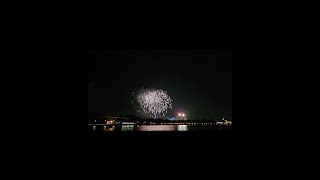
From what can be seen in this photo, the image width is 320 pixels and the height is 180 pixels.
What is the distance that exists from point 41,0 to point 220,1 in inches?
55.3

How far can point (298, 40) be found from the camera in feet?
7.22

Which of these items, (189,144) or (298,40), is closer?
(298,40)

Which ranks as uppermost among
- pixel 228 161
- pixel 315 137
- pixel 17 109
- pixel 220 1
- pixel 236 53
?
pixel 220 1

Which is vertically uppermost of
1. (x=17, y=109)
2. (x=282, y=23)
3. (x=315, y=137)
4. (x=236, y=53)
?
(x=282, y=23)

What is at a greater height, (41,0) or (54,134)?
(41,0)

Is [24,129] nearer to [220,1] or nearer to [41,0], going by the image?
[41,0]

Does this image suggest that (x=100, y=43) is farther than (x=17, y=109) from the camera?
Yes

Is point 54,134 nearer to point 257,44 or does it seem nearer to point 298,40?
point 257,44

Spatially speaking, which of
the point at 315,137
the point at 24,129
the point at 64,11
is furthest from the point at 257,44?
the point at 24,129

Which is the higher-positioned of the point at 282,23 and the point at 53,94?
the point at 282,23

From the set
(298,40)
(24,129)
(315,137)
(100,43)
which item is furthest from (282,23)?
(24,129)

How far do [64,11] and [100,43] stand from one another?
1.21 feet

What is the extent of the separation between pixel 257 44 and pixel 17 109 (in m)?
1.92

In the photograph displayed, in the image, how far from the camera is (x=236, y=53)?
2.30 m
